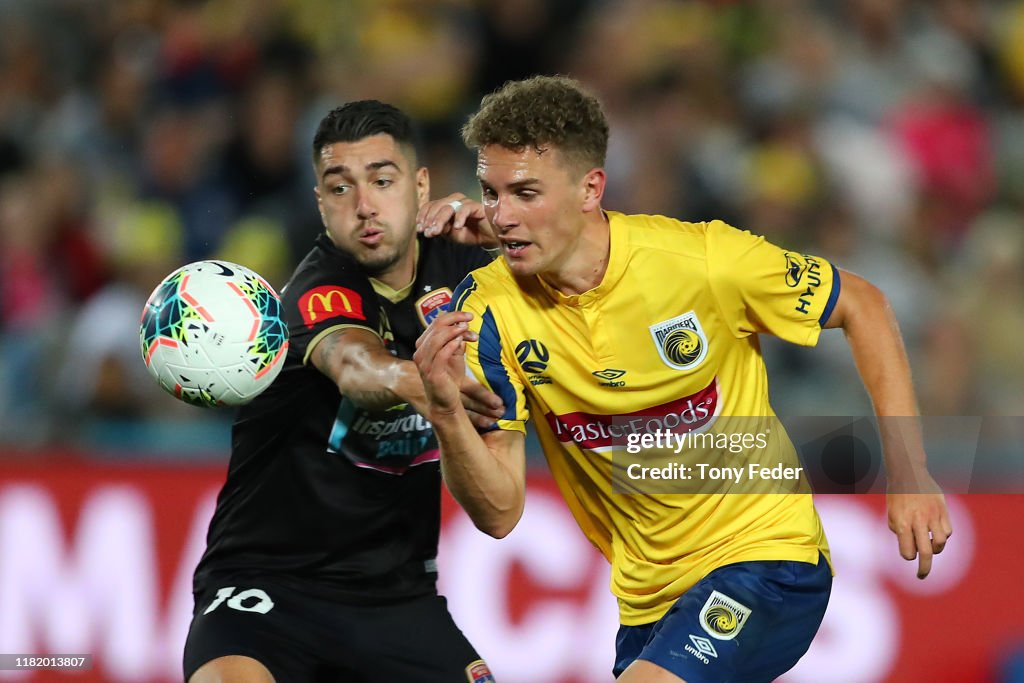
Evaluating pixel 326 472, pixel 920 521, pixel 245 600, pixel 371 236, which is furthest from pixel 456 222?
pixel 920 521

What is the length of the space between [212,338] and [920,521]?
228cm

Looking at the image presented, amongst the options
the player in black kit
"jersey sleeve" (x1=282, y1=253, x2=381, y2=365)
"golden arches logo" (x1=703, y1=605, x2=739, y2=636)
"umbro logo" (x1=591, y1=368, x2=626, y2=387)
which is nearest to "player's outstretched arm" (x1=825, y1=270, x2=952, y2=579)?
"golden arches logo" (x1=703, y1=605, x2=739, y2=636)

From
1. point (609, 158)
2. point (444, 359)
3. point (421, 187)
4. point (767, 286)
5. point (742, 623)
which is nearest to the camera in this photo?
point (444, 359)

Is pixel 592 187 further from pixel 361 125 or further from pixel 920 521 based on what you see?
pixel 920 521

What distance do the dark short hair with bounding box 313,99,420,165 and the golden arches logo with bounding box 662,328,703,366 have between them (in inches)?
55.5

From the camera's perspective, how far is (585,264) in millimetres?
4207

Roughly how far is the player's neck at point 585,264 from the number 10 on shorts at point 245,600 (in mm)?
1622

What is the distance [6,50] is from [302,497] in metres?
7.29

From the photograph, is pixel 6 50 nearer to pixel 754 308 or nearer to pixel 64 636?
pixel 64 636

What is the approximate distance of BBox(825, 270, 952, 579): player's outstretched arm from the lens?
3934mm

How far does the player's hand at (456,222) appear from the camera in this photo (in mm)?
4777

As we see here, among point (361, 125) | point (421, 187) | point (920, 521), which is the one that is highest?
point (361, 125)

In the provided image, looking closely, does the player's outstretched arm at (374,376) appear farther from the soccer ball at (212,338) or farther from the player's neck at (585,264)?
the player's neck at (585,264)

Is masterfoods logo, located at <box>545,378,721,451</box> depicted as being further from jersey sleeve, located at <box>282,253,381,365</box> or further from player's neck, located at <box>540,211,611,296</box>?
jersey sleeve, located at <box>282,253,381,365</box>
